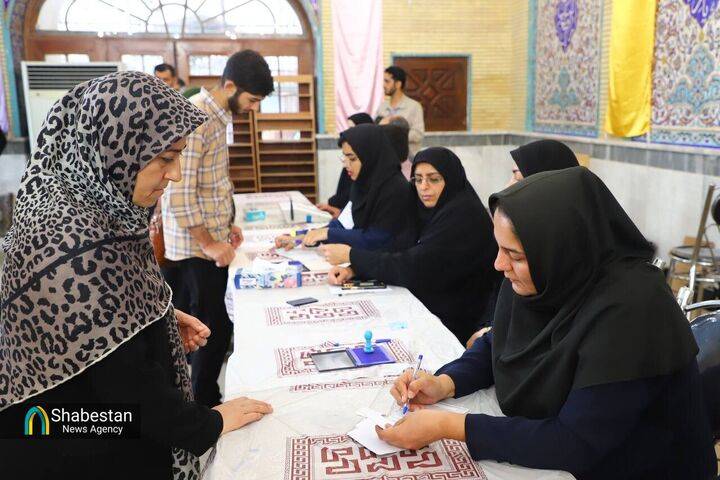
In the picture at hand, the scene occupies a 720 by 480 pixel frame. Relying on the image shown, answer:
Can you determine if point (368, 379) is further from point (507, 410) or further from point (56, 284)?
point (56, 284)

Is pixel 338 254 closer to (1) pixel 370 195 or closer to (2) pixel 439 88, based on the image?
(1) pixel 370 195

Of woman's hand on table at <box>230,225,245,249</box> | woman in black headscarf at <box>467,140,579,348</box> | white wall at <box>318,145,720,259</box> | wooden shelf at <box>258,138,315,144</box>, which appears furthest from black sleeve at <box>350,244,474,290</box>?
wooden shelf at <box>258,138,315,144</box>

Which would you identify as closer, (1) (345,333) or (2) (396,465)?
(2) (396,465)

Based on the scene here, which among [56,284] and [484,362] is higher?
[56,284]

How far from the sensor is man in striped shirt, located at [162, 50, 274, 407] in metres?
2.79

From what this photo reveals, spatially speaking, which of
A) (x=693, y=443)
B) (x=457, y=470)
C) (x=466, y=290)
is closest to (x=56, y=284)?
(x=457, y=470)

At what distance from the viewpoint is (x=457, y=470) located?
1291mm

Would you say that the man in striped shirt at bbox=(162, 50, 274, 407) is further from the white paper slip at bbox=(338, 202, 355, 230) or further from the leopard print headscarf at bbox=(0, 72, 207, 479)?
the leopard print headscarf at bbox=(0, 72, 207, 479)

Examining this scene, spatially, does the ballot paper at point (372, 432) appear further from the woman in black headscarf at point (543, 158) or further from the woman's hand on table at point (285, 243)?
the woman's hand on table at point (285, 243)

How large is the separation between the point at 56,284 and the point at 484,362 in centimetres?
108

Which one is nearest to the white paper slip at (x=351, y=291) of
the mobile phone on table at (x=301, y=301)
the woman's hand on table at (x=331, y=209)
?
the mobile phone on table at (x=301, y=301)

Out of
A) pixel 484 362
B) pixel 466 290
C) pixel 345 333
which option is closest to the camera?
pixel 484 362

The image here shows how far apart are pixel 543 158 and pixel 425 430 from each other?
1873mm

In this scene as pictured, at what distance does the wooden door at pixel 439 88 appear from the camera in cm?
806
